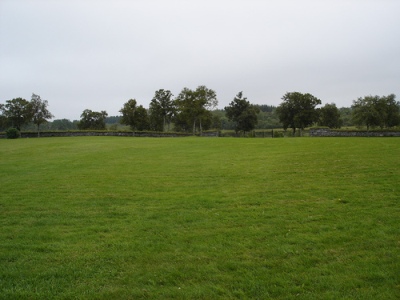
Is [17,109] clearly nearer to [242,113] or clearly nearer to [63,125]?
[242,113]

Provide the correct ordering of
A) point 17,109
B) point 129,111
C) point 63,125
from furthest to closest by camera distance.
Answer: point 63,125 < point 129,111 < point 17,109

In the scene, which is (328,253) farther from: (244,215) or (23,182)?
(23,182)

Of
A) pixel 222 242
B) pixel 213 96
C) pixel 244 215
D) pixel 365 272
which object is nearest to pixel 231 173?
pixel 244 215

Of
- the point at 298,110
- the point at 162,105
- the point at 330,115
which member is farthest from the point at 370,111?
the point at 162,105

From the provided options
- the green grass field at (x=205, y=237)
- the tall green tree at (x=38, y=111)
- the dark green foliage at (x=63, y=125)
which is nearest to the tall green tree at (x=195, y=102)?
the tall green tree at (x=38, y=111)

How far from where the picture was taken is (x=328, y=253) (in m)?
4.23

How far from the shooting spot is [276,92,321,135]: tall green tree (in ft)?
173

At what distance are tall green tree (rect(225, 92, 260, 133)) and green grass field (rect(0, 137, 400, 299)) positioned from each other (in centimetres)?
4815

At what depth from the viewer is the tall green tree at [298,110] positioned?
52719 millimetres

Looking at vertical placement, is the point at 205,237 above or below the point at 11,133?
below

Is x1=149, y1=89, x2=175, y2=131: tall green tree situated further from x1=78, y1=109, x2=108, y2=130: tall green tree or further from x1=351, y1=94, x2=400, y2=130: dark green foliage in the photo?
x1=351, y1=94, x2=400, y2=130: dark green foliage

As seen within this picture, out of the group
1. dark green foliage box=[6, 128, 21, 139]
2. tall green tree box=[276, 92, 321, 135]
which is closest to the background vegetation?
tall green tree box=[276, 92, 321, 135]

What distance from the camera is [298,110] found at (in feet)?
177

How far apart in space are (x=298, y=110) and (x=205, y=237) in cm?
5303
